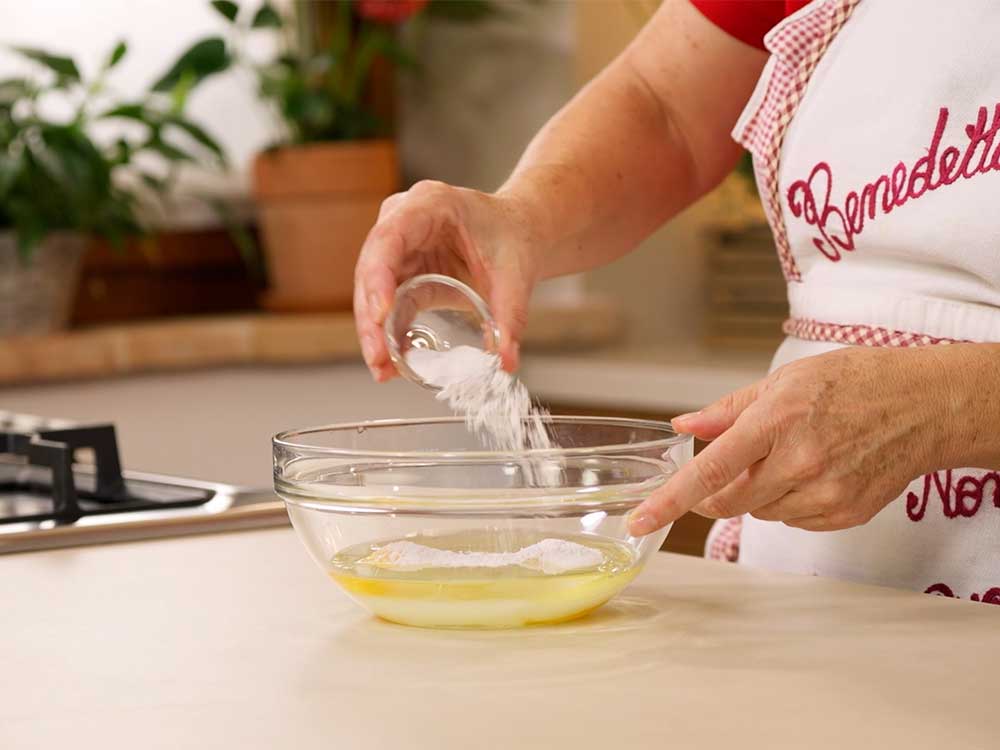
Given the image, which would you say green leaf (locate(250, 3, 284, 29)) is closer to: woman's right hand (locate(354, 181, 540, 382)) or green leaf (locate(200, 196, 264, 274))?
green leaf (locate(200, 196, 264, 274))

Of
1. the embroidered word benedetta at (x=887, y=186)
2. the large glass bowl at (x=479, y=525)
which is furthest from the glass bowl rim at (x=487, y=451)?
the embroidered word benedetta at (x=887, y=186)

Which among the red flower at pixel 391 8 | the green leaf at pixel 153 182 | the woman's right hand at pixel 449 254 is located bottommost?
the woman's right hand at pixel 449 254

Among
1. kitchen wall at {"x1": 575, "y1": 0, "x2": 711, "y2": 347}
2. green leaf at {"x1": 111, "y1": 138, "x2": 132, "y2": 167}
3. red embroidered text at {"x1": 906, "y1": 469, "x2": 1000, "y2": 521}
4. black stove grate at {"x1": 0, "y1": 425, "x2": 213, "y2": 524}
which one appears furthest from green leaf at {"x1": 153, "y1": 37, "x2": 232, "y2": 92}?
red embroidered text at {"x1": 906, "y1": 469, "x2": 1000, "y2": 521}

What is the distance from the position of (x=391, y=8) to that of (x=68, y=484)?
1.62 m

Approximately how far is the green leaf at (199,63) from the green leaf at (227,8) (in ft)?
0.13

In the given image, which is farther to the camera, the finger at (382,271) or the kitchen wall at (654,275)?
the kitchen wall at (654,275)

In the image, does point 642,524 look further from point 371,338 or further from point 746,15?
point 746,15

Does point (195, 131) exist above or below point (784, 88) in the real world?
above

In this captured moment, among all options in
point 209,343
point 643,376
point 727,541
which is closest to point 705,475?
point 727,541

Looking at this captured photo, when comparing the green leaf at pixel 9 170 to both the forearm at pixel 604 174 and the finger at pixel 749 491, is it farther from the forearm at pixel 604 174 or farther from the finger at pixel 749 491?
the finger at pixel 749 491

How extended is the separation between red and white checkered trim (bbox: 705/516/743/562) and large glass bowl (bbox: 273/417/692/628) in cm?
35

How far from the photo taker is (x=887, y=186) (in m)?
0.92

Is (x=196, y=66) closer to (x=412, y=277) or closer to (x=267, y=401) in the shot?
(x=267, y=401)

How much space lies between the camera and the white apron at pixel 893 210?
0.87 meters
